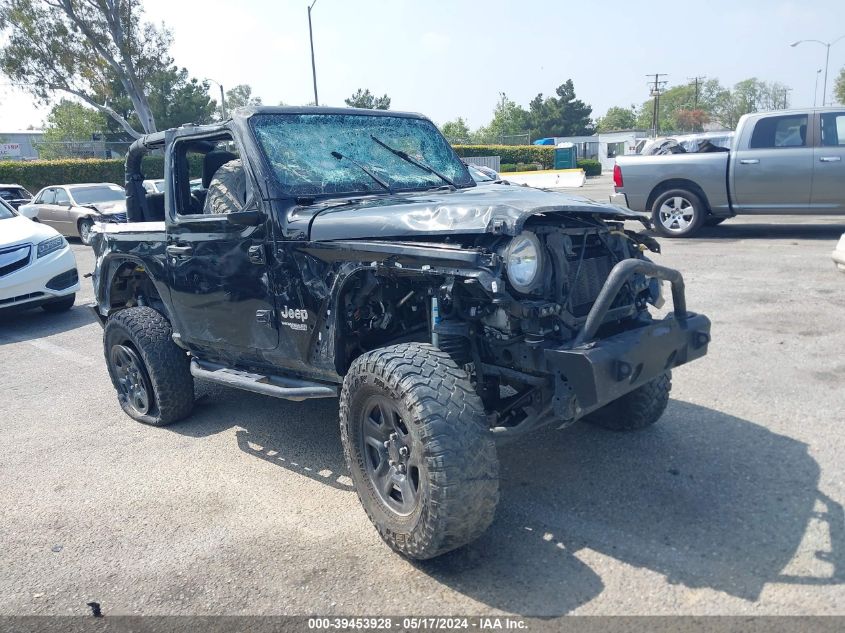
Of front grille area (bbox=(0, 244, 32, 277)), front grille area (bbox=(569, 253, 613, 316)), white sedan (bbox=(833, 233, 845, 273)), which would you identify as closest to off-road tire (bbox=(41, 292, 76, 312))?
front grille area (bbox=(0, 244, 32, 277))

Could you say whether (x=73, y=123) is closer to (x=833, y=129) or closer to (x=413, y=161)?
(x=833, y=129)

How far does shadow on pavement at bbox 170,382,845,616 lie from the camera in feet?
9.89

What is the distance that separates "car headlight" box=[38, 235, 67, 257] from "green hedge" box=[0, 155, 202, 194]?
2010 cm

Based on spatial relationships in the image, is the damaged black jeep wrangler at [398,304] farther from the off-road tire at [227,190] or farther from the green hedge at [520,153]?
the green hedge at [520,153]

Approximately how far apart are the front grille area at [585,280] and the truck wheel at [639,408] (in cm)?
88

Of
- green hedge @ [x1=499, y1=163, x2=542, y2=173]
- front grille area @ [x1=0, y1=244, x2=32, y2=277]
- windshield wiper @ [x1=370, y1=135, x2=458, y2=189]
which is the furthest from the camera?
green hedge @ [x1=499, y1=163, x2=542, y2=173]

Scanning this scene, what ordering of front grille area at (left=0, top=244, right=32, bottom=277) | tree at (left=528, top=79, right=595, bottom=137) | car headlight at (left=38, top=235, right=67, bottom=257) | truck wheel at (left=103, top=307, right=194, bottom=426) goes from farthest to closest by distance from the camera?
tree at (left=528, top=79, right=595, bottom=137) → car headlight at (left=38, top=235, right=67, bottom=257) → front grille area at (left=0, top=244, right=32, bottom=277) → truck wheel at (left=103, top=307, right=194, bottom=426)

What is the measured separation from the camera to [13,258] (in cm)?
845

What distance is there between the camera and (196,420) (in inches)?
207

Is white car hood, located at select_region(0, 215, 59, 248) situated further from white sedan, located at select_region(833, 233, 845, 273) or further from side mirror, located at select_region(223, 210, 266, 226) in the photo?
white sedan, located at select_region(833, 233, 845, 273)

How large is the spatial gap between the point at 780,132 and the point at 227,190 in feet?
31.3

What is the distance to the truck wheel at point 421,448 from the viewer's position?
294 centimetres

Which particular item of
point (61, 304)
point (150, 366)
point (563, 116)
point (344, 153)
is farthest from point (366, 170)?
point (563, 116)

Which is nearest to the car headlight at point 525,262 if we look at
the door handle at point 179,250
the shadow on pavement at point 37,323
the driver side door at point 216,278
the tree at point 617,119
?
the driver side door at point 216,278
